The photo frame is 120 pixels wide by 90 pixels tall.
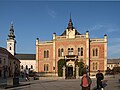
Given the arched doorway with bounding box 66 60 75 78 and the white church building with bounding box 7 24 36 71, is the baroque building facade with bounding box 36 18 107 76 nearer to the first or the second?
the arched doorway with bounding box 66 60 75 78

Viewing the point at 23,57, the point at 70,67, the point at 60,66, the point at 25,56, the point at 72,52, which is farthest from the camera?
the point at 25,56

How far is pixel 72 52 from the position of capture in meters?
62.7

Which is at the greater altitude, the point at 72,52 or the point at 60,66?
the point at 72,52

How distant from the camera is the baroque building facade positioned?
6091 centimetres

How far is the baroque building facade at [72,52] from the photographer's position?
60906 mm

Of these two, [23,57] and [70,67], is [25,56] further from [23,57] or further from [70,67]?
[70,67]

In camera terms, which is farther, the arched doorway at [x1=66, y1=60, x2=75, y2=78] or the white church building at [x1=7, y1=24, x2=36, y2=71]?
the white church building at [x1=7, y1=24, x2=36, y2=71]

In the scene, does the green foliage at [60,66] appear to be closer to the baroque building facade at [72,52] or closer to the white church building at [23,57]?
the baroque building facade at [72,52]

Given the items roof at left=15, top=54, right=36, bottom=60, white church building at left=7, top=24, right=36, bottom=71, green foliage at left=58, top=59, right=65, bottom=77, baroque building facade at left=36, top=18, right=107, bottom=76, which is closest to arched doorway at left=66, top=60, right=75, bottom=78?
baroque building facade at left=36, top=18, right=107, bottom=76

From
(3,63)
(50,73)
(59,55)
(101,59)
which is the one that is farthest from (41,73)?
(101,59)

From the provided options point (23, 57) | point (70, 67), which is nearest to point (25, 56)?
point (23, 57)

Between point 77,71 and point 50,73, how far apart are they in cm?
1007

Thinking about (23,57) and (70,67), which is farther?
(23,57)

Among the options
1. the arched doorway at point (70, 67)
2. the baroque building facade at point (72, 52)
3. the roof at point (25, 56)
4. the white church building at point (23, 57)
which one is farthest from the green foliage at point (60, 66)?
the roof at point (25, 56)
